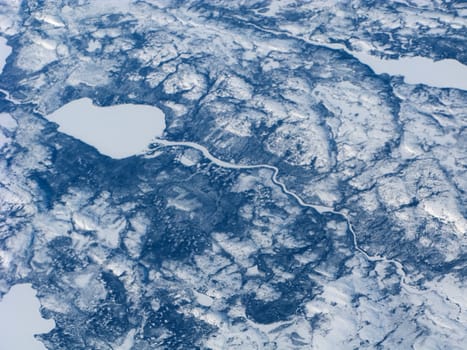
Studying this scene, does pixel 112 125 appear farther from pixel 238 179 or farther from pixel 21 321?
pixel 21 321

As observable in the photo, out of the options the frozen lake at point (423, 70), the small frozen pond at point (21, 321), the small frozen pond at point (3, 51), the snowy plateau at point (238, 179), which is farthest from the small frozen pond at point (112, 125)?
the frozen lake at point (423, 70)

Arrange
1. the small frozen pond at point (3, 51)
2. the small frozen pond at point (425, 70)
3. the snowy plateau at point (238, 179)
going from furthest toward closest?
the small frozen pond at point (3, 51), the small frozen pond at point (425, 70), the snowy plateau at point (238, 179)

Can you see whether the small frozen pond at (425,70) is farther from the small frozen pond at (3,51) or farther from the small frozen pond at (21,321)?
the small frozen pond at (3,51)

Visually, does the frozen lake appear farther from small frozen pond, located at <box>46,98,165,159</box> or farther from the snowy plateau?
small frozen pond, located at <box>46,98,165,159</box>

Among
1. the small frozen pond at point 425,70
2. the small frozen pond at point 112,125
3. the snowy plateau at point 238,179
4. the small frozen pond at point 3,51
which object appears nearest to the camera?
the snowy plateau at point 238,179

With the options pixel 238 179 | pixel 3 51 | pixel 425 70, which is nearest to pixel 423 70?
pixel 425 70

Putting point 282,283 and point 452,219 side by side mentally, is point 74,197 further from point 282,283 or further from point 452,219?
point 452,219
